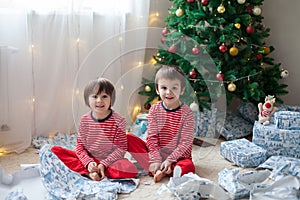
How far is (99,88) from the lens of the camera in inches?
81.2

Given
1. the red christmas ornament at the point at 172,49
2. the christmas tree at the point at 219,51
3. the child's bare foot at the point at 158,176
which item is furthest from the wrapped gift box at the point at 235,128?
the child's bare foot at the point at 158,176

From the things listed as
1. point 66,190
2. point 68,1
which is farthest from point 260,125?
point 68,1

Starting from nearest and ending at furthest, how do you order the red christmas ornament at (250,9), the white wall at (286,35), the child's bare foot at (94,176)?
the child's bare foot at (94,176) → the red christmas ornament at (250,9) → the white wall at (286,35)

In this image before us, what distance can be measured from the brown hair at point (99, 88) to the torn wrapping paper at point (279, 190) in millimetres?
817

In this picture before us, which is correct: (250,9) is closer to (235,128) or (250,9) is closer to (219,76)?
(219,76)

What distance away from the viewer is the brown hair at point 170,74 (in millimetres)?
2107

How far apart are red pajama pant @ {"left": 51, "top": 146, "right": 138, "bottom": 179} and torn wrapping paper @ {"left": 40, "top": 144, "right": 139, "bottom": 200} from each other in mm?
52

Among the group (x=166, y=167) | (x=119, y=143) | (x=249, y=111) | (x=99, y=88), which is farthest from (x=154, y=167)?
(x=249, y=111)

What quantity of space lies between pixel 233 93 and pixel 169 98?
659mm

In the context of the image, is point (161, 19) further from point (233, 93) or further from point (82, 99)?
point (82, 99)

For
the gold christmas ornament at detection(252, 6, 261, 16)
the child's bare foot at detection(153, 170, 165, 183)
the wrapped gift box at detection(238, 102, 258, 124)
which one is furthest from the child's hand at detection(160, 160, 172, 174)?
the gold christmas ornament at detection(252, 6, 261, 16)

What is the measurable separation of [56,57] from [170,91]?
0.80 metres

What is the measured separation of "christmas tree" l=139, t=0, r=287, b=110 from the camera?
93.0 inches

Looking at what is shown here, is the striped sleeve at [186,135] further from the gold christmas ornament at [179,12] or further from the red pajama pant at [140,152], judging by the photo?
the gold christmas ornament at [179,12]
